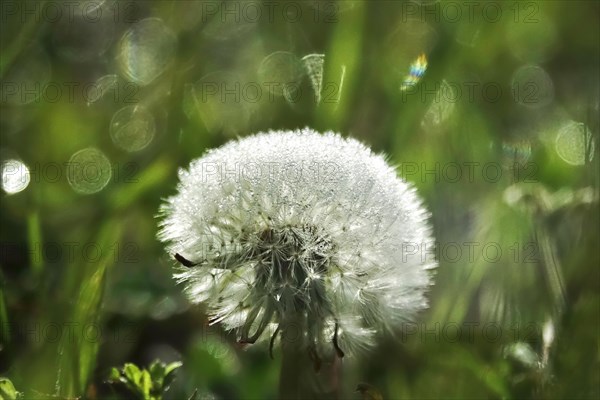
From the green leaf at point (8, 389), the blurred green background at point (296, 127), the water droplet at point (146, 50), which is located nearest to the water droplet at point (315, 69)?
the blurred green background at point (296, 127)

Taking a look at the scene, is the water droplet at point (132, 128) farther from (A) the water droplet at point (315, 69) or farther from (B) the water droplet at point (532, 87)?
(B) the water droplet at point (532, 87)

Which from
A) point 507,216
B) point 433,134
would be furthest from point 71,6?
point 507,216

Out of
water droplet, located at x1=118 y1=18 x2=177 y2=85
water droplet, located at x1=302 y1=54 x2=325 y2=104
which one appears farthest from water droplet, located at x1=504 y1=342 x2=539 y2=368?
water droplet, located at x1=118 y1=18 x2=177 y2=85

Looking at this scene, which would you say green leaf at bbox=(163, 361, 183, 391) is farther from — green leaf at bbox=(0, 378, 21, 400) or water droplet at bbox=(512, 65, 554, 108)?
water droplet at bbox=(512, 65, 554, 108)

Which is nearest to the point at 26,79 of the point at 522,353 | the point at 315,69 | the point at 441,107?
the point at 315,69

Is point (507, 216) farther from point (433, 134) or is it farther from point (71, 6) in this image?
point (71, 6)

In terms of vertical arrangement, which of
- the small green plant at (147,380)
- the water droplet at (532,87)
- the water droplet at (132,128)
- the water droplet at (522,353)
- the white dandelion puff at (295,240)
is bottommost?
the small green plant at (147,380)
